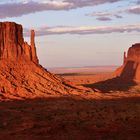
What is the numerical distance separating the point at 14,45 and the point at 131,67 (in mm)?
66932

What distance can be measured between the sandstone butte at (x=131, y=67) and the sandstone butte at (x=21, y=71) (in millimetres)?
54400

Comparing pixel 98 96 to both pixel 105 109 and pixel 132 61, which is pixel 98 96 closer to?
pixel 105 109

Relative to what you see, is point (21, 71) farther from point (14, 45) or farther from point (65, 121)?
point (65, 121)

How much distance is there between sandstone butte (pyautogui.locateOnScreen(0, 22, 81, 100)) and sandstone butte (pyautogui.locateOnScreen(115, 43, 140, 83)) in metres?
54.4

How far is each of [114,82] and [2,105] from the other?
6940 cm

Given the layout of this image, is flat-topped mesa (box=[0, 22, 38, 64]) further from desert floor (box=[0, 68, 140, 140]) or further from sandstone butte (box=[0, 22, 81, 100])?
desert floor (box=[0, 68, 140, 140])

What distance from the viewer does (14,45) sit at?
249ft

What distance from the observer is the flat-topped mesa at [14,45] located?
74.6 metres

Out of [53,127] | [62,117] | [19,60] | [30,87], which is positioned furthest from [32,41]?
[53,127]

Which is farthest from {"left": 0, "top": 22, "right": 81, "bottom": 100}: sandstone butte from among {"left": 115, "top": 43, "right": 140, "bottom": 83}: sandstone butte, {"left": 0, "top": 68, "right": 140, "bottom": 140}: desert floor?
{"left": 115, "top": 43, "right": 140, "bottom": 83}: sandstone butte

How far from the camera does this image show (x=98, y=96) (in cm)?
7250

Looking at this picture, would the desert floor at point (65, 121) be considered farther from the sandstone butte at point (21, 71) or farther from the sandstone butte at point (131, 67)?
the sandstone butte at point (131, 67)

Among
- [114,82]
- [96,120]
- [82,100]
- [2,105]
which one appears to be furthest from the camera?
[114,82]

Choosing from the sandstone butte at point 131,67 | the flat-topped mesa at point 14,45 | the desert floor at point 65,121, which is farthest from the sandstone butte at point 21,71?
the sandstone butte at point 131,67
